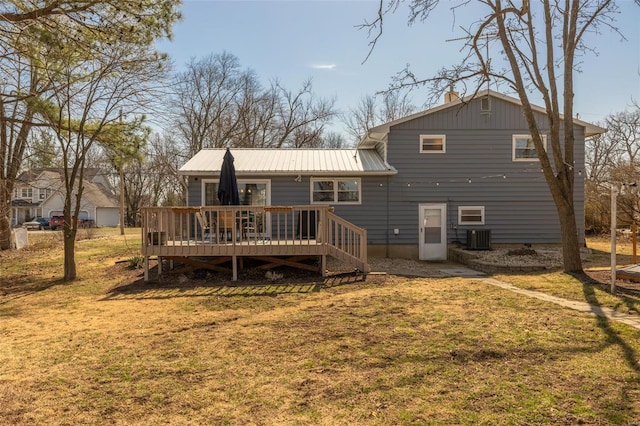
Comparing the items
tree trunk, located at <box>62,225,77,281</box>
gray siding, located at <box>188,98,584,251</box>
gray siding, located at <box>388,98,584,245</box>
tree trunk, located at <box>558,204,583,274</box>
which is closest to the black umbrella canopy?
tree trunk, located at <box>62,225,77,281</box>

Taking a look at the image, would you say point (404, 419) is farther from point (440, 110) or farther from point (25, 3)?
point (440, 110)

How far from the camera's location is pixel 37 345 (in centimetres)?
499

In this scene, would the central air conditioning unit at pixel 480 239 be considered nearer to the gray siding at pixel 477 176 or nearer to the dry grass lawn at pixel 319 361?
the gray siding at pixel 477 176

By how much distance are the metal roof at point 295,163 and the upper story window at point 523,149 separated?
429 cm

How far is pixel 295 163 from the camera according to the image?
13938 millimetres

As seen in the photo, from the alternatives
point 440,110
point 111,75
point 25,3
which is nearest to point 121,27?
point 25,3

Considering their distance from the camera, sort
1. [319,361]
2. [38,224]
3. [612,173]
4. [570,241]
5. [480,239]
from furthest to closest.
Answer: [38,224]
[612,173]
[480,239]
[570,241]
[319,361]

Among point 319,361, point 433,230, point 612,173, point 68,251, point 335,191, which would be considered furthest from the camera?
point 612,173

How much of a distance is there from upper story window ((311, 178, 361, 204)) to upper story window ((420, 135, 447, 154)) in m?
2.61

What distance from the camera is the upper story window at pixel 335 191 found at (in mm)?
13484

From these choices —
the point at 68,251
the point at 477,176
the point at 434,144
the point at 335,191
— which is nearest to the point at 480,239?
the point at 477,176

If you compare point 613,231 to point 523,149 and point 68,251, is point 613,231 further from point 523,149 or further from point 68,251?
point 68,251

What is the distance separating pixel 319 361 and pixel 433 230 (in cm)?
1041

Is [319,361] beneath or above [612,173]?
beneath
